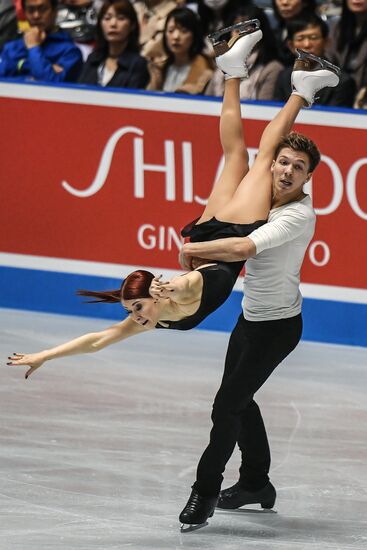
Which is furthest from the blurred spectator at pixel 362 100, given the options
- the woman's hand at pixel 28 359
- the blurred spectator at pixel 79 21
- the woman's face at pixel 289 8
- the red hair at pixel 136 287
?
the woman's hand at pixel 28 359

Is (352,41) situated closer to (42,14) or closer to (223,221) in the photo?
(42,14)

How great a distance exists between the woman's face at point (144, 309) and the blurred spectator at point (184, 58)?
4690 mm

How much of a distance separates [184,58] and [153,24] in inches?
29.2

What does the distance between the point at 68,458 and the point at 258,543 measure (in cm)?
129

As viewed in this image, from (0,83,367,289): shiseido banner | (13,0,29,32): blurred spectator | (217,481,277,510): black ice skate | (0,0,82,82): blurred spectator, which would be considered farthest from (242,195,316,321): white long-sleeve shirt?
(13,0,29,32): blurred spectator

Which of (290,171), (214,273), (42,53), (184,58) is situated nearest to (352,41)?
(184,58)

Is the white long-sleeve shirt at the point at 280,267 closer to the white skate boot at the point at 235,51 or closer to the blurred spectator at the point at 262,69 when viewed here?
the white skate boot at the point at 235,51

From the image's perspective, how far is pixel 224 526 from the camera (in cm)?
517

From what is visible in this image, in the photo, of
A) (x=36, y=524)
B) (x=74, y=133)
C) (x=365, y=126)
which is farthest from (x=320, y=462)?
(x=74, y=133)

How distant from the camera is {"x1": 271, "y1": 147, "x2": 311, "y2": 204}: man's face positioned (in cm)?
489

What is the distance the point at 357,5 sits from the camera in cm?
909

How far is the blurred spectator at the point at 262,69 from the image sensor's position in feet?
29.3

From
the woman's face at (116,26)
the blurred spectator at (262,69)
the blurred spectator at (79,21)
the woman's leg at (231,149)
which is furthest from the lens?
the blurred spectator at (79,21)

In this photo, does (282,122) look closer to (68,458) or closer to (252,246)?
(252,246)
